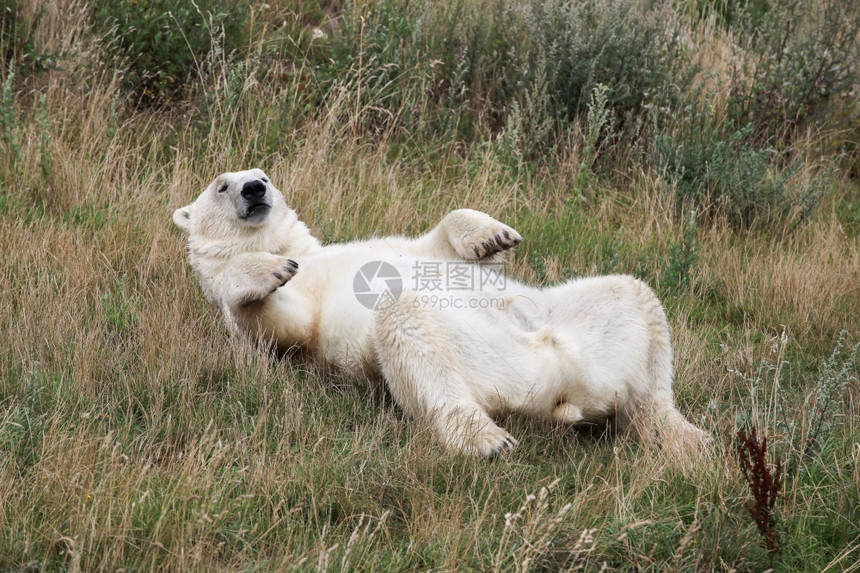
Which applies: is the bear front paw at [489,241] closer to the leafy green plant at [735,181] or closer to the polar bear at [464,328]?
the polar bear at [464,328]

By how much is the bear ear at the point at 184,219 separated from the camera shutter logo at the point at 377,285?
1.22 meters

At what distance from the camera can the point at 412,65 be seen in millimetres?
8344

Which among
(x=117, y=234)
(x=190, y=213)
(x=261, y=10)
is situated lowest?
(x=117, y=234)

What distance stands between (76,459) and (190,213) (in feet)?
6.60

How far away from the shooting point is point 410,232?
263 inches

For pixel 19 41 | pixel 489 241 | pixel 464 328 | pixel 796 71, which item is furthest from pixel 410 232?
pixel 796 71

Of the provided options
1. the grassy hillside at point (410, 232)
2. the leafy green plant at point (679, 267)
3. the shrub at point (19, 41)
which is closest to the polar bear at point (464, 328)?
the grassy hillside at point (410, 232)

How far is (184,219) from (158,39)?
10.7 ft

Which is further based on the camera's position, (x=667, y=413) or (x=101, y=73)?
(x=101, y=73)

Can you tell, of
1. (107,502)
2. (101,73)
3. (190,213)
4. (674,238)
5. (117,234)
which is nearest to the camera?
(107,502)

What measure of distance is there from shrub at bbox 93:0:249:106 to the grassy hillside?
4 cm

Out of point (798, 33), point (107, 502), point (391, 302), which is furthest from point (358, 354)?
point (798, 33)

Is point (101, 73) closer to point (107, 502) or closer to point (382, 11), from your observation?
point (382, 11)

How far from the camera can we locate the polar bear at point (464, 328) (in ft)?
12.9
